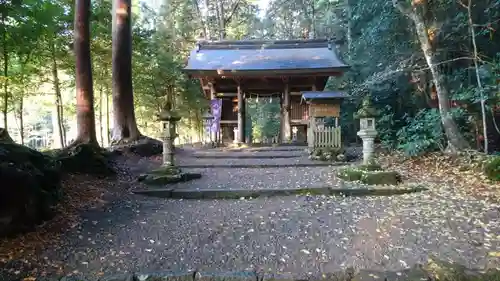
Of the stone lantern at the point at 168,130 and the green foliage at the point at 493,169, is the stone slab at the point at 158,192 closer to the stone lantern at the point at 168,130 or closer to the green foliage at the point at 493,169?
the stone lantern at the point at 168,130

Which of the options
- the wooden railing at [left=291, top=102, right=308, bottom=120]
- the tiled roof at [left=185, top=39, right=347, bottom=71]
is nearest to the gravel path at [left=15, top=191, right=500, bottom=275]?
the tiled roof at [left=185, top=39, right=347, bottom=71]

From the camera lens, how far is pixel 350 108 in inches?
573

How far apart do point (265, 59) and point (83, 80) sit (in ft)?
26.9

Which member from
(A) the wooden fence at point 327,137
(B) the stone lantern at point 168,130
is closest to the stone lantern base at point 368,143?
(A) the wooden fence at point 327,137

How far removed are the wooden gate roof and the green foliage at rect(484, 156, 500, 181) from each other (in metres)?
6.78

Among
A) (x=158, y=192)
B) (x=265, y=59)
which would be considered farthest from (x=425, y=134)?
(x=265, y=59)

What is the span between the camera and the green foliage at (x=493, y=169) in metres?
5.57

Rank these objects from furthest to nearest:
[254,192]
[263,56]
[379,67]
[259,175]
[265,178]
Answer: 1. [263,56]
2. [379,67]
3. [259,175]
4. [265,178]
5. [254,192]

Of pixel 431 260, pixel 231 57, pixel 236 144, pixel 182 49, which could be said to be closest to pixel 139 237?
pixel 431 260

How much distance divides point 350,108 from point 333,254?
1224 centimetres

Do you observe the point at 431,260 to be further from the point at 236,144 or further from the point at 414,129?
the point at 236,144

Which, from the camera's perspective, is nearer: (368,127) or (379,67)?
(368,127)

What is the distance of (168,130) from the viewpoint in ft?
21.1

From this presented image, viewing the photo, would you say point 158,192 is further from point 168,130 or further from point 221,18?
point 221,18
